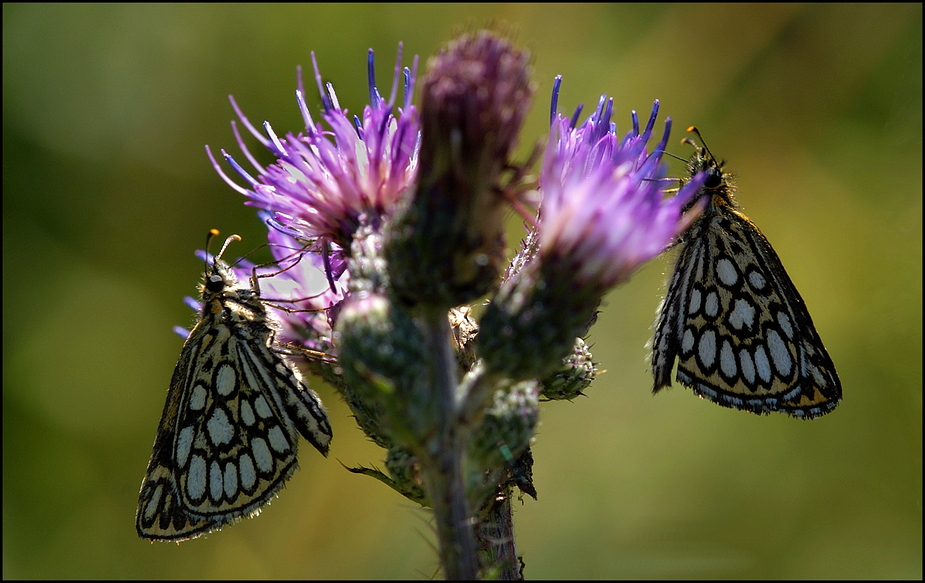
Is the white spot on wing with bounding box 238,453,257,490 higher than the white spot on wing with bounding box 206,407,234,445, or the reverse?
the white spot on wing with bounding box 206,407,234,445

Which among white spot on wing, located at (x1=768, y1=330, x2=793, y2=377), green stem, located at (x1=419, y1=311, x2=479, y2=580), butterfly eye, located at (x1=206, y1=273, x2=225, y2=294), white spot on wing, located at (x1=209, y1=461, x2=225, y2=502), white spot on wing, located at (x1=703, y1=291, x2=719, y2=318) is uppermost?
butterfly eye, located at (x1=206, y1=273, x2=225, y2=294)

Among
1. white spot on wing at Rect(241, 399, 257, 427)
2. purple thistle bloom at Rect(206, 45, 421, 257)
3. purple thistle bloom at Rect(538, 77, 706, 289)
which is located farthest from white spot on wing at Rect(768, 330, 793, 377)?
white spot on wing at Rect(241, 399, 257, 427)

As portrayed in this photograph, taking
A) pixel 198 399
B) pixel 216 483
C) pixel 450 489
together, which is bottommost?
pixel 450 489

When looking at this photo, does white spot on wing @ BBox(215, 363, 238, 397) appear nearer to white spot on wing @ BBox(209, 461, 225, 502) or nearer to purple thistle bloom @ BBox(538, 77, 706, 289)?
white spot on wing @ BBox(209, 461, 225, 502)

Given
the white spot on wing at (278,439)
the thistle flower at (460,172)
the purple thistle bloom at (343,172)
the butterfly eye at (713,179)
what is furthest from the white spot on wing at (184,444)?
the butterfly eye at (713,179)

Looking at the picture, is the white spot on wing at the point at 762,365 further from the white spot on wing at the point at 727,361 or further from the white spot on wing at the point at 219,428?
the white spot on wing at the point at 219,428

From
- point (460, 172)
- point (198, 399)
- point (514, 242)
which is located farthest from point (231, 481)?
point (514, 242)

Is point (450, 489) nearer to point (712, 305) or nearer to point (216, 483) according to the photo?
point (216, 483)
